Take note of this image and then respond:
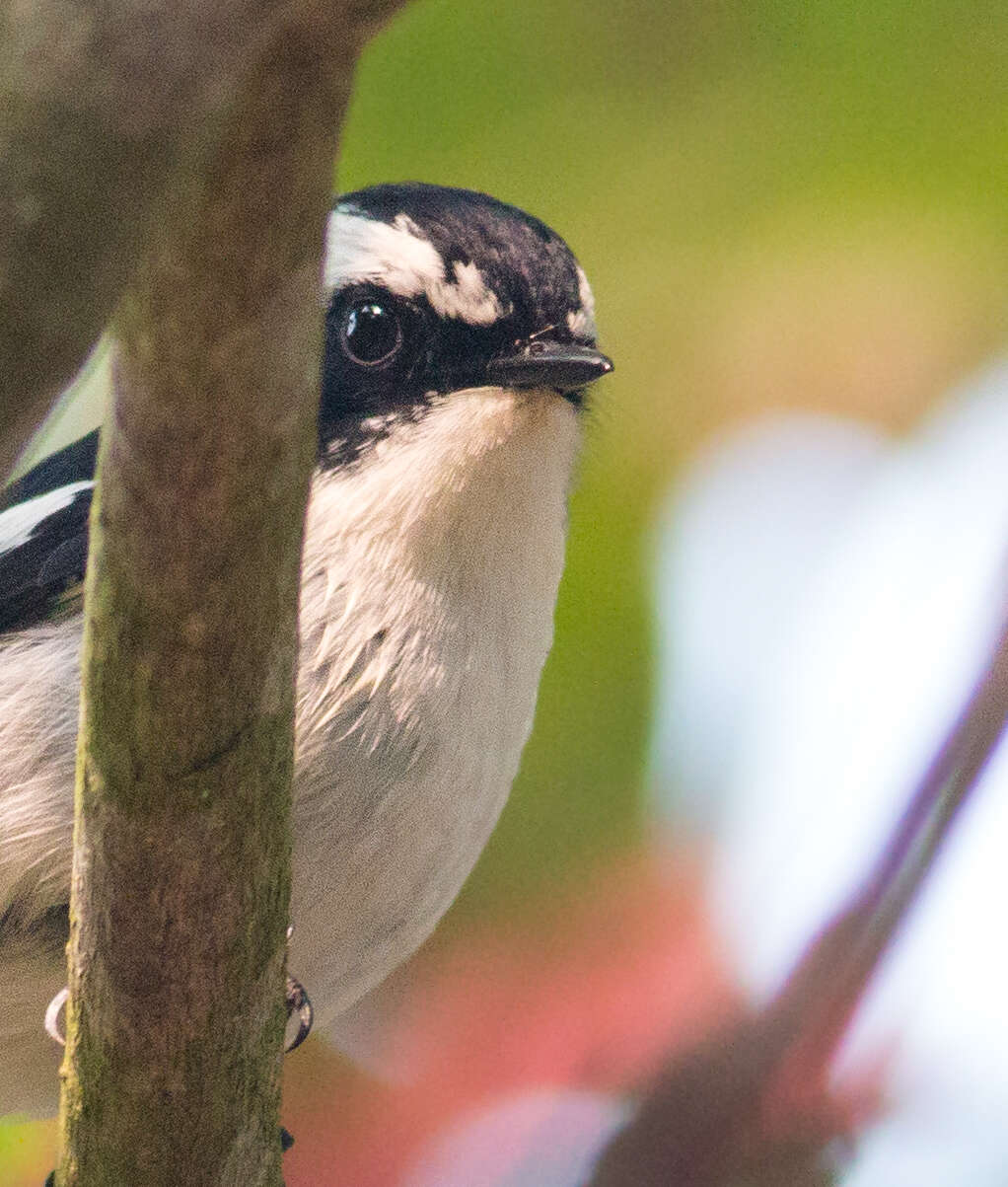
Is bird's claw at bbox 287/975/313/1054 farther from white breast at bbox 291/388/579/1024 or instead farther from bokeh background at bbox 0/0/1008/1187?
bokeh background at bbox 0/0/1008/1187

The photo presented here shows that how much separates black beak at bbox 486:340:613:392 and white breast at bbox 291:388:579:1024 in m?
0.03

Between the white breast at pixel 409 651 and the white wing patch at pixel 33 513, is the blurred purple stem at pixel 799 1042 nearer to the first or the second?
the white breast at pixel 409 651

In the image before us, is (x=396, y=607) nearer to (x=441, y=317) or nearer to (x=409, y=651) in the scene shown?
(x=409, y=651)

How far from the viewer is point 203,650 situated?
141cm

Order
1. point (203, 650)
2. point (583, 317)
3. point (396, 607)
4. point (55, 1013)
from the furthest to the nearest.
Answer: point (583, 317) → point (396, 607) → point (55, 1013) → point (203, 650)

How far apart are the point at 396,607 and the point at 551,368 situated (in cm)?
46

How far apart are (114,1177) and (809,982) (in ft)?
2.90

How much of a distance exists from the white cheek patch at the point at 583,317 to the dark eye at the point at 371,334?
0.98 ft

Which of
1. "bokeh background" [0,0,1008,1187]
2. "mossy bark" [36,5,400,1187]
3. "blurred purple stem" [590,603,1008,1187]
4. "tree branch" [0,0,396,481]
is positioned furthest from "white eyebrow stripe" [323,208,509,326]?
"tree branch" [0,0,396,481]

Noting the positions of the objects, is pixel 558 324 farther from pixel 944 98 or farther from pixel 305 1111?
pixel 305 1111

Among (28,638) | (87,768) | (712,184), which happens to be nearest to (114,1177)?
(87,768)

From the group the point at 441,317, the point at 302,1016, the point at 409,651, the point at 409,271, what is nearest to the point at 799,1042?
the point at 409,651

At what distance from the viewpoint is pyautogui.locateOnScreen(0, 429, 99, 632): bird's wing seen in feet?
8.51

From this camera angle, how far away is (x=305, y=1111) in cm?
296
